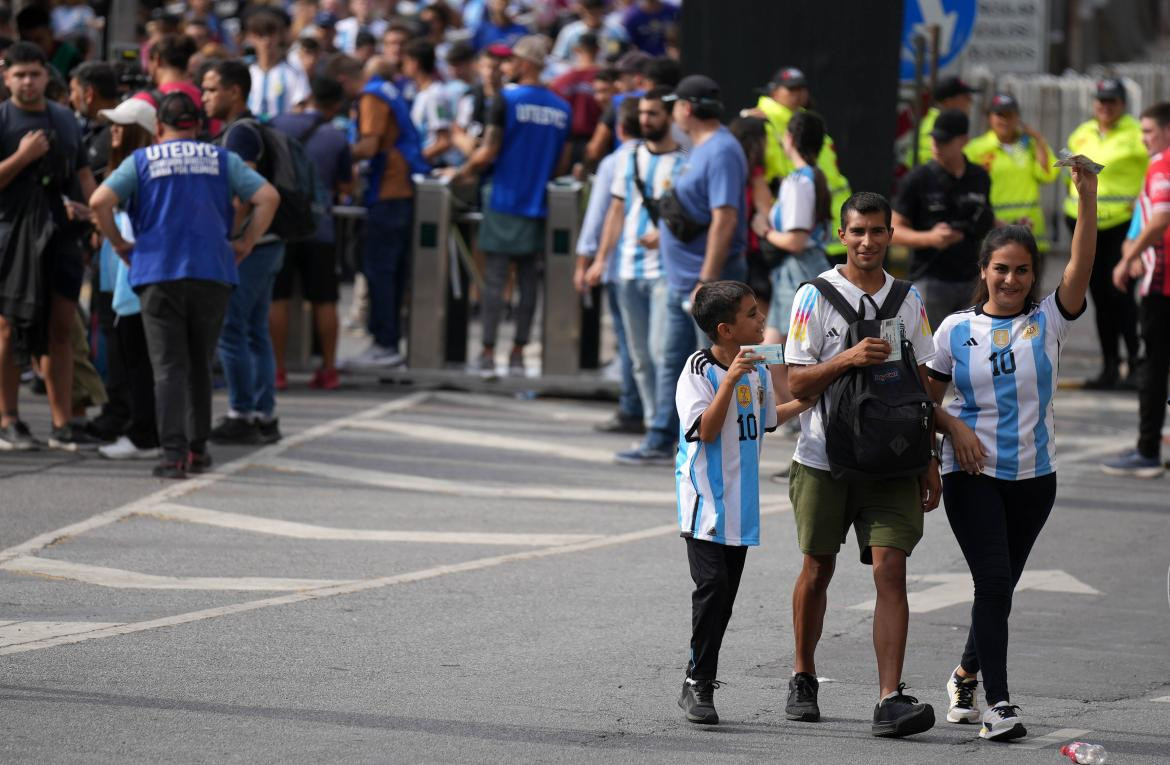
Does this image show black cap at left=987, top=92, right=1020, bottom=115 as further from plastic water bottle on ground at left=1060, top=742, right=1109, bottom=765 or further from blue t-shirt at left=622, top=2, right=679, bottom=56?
blue t-shirt at left=622, top=2, right=679, bottom=56

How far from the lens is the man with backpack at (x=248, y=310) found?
11.6 m

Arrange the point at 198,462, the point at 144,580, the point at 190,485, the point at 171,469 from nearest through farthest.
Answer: the point at 144,580 < the point at 190,485 < the point at 171,469 < the point at 198,462

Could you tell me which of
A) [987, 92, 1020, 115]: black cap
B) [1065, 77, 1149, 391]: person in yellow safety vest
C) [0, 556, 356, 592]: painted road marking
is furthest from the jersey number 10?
[1065, 77, 1149, 391]: person in yellow safety vest

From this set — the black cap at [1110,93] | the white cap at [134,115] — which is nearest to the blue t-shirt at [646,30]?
the black cap at [1110,93]

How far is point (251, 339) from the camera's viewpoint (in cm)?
1212

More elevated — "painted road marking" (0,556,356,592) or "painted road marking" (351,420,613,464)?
"painted road marking" (0,556,356,592)

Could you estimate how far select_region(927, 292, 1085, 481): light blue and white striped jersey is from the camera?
6.48 metres

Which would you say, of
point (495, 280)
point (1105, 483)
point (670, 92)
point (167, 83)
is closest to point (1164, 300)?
point (1105, 483)

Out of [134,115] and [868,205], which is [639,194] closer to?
[134,115]

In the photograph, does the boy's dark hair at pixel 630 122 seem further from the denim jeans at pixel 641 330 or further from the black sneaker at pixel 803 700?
the black sneaker at pixel 803 700

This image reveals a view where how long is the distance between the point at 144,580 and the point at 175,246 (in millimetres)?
2603

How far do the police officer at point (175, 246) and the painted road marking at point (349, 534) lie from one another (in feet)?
3.01

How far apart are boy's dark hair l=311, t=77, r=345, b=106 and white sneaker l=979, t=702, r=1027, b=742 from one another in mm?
8841

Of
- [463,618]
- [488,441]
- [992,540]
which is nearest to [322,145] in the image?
[488,441]
